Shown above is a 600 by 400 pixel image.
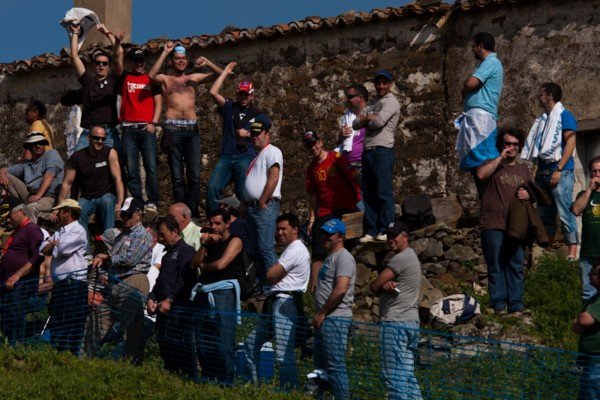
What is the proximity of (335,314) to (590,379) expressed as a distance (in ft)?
7.07

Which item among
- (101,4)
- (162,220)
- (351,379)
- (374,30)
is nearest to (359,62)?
(374,30)

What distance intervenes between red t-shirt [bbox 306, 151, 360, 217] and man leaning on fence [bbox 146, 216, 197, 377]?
287 cm

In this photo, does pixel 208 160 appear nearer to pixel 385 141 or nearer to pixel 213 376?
pixel 385 141

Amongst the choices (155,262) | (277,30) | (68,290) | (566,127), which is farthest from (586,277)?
(277,30)

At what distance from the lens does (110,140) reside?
1551 cm

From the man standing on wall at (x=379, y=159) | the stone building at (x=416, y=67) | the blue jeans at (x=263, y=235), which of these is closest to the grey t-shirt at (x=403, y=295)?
the blue jeans at (x=263, y=235)

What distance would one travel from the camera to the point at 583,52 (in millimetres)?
15227

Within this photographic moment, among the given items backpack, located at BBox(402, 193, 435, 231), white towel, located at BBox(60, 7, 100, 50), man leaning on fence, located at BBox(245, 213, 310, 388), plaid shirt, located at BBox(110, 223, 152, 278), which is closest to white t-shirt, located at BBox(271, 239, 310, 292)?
man leaning on fence, located at BBox(245, 213, 310, 388)

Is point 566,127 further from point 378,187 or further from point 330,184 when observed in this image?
point 330,184

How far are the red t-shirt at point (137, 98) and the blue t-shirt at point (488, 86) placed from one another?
4.47m

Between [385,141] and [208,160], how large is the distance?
5.00 metres

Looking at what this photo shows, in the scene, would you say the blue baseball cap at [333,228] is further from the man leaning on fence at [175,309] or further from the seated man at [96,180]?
the seated man at [96,180]

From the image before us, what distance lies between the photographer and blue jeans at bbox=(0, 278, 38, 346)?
39.8 feet

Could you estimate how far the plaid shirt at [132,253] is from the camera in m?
11.7
